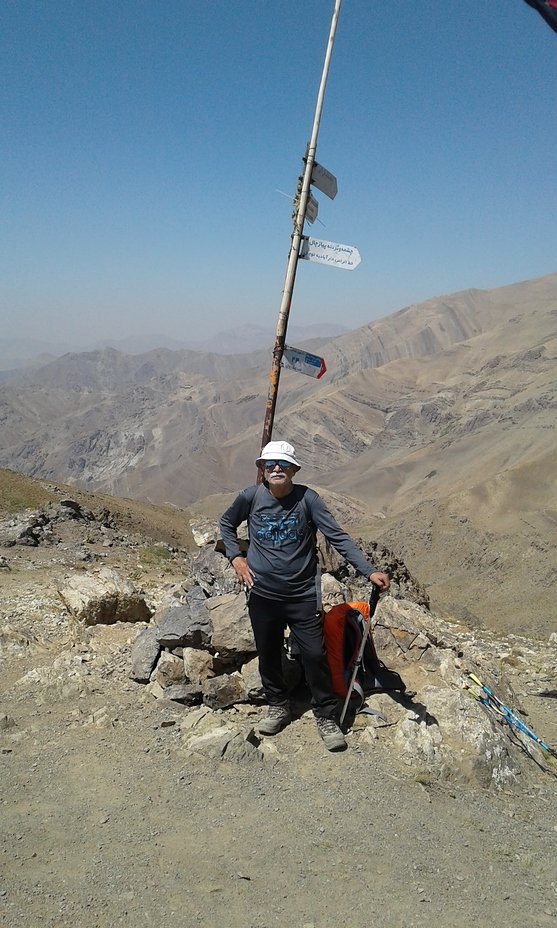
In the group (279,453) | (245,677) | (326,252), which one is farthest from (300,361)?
(245,677)

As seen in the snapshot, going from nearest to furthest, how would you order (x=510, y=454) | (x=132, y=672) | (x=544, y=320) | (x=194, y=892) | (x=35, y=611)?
(x=194, y=892) < (x=132, y=672) < (x=35, y=611) < (x=510, y=454) < (x=544, y=320)

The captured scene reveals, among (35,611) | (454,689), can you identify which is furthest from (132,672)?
(454,689)

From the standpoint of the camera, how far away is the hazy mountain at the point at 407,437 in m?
22.9

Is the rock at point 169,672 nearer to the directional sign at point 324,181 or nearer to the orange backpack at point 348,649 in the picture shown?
the orange backpack at point 348,649

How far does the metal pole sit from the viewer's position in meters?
4.50

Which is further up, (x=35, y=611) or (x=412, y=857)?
(x=412, y=857)

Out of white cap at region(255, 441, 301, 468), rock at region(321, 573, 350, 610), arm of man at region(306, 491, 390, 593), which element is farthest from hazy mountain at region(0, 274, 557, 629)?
white cap at region(255, 441, 301, 468)

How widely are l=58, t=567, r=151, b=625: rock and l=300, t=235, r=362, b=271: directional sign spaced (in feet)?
12.1

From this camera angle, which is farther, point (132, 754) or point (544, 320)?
point (544, 320)

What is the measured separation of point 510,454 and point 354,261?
33.0 m

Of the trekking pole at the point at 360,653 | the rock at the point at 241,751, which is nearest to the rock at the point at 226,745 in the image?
the rock at the point at 241,751

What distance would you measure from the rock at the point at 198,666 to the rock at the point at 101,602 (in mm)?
1591

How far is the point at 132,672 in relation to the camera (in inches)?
185

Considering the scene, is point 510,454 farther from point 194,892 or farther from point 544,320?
point 544,320
